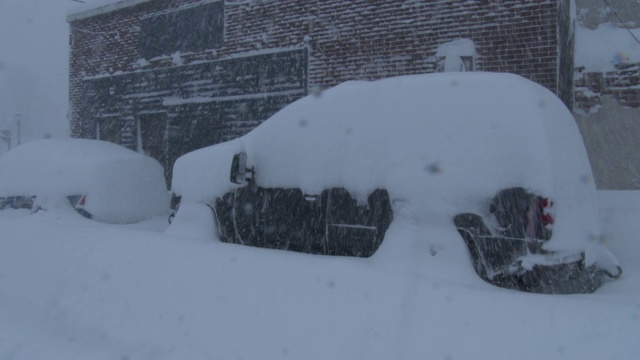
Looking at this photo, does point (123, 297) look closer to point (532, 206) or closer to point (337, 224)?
point (337, 224)

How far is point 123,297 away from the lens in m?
4.79

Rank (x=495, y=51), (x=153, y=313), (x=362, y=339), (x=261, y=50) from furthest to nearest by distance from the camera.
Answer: (x=261, y=50)
(x=495, y=51)
(x=153, y=313)
(x=362, y=339)

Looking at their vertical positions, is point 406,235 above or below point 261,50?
below

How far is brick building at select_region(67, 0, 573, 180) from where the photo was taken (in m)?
8.70

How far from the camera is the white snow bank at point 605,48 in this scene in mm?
10188

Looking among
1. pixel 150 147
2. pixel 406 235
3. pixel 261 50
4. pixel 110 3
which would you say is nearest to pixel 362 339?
pixel 406 235

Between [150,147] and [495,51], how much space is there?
27.4ft

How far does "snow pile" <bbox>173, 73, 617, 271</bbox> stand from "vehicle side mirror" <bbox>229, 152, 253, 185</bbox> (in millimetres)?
323

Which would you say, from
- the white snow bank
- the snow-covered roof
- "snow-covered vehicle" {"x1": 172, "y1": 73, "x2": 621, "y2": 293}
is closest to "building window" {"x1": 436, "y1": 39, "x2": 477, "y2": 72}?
the white snow bank

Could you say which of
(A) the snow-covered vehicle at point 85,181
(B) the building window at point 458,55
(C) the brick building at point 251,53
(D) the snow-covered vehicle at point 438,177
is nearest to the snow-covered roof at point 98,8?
(C) the brick building at point 251,53

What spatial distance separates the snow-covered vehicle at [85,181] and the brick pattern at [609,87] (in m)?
7.25

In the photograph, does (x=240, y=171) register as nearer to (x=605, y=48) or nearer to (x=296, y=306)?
(x=296, y=306)

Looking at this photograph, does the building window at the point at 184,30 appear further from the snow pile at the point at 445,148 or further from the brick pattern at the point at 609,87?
the snow pile at the point at 445,148

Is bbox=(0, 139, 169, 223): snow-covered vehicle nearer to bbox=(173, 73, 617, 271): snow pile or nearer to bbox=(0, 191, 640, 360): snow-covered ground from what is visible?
bbox=(0, 191, 640, 360): snow-covered ground
